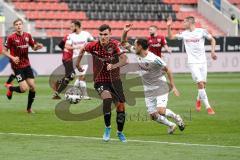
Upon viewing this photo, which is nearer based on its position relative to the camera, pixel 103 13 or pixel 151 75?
pixel 151 75

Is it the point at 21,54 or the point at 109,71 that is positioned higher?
the point at 109,71

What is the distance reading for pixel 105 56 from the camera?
14.7 m

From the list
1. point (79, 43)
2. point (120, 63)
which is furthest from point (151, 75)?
point (79, 43)

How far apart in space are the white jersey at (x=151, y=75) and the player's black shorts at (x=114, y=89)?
990 mm

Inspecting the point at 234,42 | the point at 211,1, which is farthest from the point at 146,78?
the point at 211,1

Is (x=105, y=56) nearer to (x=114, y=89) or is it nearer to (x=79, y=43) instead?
(x=114, y=89)

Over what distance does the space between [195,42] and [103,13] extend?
87.2ft

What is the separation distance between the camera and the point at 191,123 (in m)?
18.1

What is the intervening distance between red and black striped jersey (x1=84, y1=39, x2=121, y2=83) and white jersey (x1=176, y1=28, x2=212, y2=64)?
6.76 m

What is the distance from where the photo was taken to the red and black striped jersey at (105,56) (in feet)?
48.1

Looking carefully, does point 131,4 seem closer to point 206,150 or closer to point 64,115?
point 64,115

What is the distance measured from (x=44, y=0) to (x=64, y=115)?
91.2ft

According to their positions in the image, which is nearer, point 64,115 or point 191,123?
point 191,123

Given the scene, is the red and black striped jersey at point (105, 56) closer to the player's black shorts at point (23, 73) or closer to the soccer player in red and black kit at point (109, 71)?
the soccer player in red and black kit at point (109, 71)
